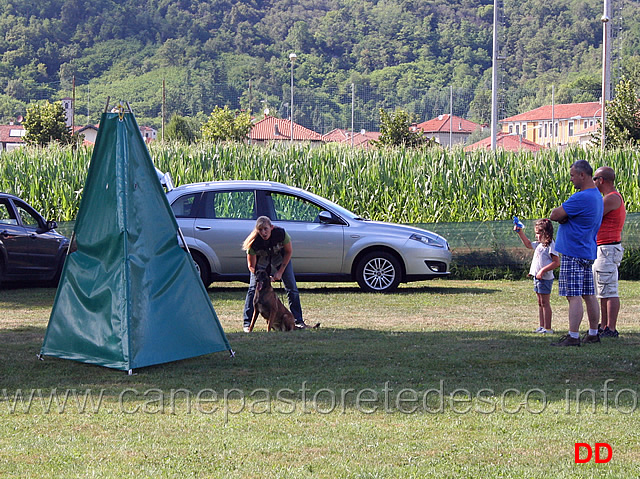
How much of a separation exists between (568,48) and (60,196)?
5085 inches

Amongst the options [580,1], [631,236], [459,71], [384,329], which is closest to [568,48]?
[580,1]

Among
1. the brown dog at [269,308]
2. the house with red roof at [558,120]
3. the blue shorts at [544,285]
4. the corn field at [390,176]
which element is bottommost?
the brown dog at [269,308]

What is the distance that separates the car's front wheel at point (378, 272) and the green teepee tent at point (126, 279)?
6.52 m

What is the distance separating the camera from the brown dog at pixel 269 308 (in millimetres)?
10094

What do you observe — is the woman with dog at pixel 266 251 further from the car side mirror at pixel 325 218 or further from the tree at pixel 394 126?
the tree at pixel 394 126

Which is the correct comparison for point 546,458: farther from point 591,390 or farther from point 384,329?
point 384,329

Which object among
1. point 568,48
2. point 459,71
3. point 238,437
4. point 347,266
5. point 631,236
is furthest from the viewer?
point 568,48

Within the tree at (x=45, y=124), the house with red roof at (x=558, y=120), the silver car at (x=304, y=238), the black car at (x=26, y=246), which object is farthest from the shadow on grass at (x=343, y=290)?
the house with red roof at (x=558, y=120)

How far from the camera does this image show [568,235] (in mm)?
8867

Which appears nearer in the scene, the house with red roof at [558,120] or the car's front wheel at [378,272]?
the car's front wheel at [378,272]

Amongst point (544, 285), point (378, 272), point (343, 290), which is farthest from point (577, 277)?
point (343, 290)

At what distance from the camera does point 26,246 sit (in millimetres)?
15031

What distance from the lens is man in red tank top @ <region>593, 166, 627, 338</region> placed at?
9.49 m

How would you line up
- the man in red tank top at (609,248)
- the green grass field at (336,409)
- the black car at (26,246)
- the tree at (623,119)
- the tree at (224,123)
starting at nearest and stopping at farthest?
the green grass field at (336,409), the man in red tank top at (609,248), the black car at (26,246), the tree at (623,119), the tree at (224,123)
